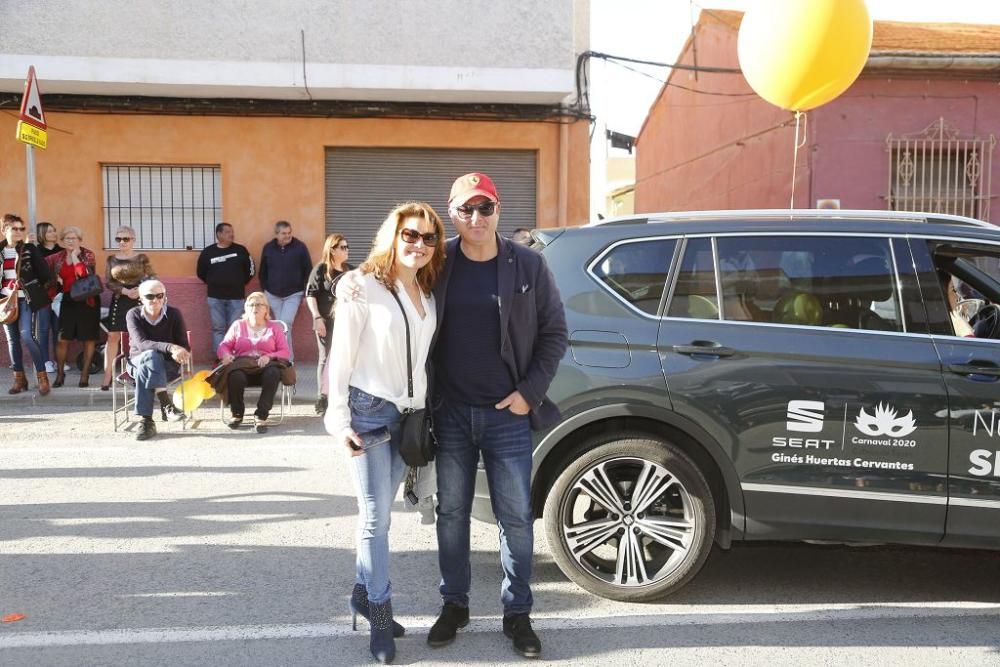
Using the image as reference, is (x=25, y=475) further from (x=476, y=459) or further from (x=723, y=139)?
(x=723, y=139)

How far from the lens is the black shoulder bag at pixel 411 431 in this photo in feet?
11.1

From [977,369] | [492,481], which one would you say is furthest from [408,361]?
[977,369]

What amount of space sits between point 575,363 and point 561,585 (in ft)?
3.63

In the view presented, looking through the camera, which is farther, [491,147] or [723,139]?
[723,139]

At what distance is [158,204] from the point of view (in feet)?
39.9

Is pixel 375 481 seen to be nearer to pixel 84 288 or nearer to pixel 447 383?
pixel 447 383

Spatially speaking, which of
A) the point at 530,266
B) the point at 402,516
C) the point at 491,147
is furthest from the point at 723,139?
the point at 530,266

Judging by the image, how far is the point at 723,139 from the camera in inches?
687

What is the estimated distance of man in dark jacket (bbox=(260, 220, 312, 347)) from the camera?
37.2ft

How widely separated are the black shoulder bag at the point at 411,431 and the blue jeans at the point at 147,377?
5186 millimetres

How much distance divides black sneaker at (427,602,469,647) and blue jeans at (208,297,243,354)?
8473 mm

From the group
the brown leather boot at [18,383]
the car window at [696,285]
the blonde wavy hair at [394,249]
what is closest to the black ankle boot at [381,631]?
the blonde wavy hair at [394,249]

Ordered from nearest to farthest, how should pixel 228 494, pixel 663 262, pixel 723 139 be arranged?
1. pixel 663 262
2. pixel 228 494
3. pixel 723 139

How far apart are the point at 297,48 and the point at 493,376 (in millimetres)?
9152
